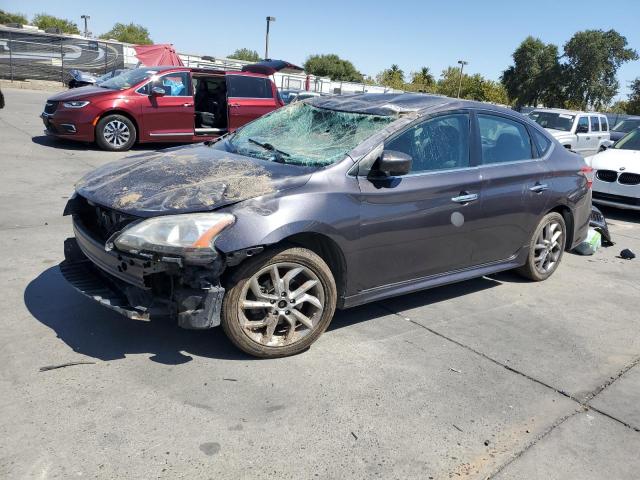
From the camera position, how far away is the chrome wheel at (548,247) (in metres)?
5.27

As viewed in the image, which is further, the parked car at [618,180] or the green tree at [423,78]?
the green tree at [423,78]

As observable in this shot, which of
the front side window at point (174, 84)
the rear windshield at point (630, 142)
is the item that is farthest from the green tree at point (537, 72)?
the front side window at point (174, 84)

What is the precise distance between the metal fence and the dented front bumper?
25899mm

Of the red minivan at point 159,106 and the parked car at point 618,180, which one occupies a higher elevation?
the red minivan at point 159,106

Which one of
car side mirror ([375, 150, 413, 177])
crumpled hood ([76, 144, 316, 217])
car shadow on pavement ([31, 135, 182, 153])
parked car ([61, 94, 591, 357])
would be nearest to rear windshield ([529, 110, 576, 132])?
car shadow on pavement ([31, 135, 182, 153])

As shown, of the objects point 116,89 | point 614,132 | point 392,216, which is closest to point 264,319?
point 392,216

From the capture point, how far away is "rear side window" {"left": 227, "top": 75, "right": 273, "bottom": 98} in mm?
11742

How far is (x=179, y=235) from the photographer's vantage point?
121 inches

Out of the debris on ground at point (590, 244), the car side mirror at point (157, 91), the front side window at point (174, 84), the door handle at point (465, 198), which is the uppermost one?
the front side window at point (174, 84)

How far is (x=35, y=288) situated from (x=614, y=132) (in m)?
21.2

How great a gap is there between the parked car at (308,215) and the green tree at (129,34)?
94.4 meters

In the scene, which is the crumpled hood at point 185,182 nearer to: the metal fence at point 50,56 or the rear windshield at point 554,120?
the rear windshield at point 554,120

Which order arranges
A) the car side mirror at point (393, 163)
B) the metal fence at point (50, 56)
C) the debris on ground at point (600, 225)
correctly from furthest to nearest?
the metal fence at point (50, 56) → the debris on ground at point (600, 225) → the car side mirror at point (393, 163)

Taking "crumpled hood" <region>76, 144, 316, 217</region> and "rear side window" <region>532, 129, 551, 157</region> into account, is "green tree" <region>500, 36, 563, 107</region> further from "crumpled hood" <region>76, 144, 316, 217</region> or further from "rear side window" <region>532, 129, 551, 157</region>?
"crumpled hood" <region>76, 144, 316, 217</region>
